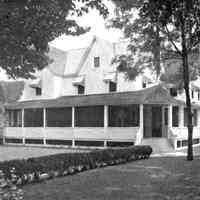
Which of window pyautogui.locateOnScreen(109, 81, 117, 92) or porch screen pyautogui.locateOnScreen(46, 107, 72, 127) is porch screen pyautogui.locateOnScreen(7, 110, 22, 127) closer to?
porch screen pyautogui.locateOnScreen(46, 107, 72, 127)

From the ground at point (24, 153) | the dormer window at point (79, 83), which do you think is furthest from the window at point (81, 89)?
the ground at point (24, 153)

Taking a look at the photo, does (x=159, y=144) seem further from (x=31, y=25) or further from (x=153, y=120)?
(x=31, y=25)

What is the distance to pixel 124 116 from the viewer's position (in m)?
26.1

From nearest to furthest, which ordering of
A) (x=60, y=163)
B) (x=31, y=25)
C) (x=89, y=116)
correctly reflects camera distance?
1. (x=31, y=25)
2. (x=60, y=163)
3. (x=89, y=116)

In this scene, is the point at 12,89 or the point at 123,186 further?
the point at 12,89

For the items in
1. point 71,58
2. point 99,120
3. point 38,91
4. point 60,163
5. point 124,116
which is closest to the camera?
point 60,163

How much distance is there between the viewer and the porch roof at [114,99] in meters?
23.3

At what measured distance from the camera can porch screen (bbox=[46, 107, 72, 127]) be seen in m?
28.4

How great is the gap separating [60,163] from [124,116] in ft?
50.7

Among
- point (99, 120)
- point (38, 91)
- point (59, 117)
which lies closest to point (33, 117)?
point (38, 91)

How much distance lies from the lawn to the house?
11.6 metres

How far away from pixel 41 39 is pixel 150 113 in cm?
1815

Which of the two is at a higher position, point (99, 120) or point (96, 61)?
point (96, 61)

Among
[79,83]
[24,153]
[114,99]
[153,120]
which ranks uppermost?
[79,83]
